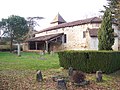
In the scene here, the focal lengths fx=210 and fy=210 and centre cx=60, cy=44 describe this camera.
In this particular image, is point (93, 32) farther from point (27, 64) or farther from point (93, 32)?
point (27, 64)

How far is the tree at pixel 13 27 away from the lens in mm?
50844

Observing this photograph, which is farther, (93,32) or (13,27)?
(13,27)

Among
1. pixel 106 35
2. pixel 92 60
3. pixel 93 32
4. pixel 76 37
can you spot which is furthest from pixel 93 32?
pixel 92 60

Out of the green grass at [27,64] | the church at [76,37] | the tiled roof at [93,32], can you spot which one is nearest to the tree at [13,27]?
the church at [76,37]

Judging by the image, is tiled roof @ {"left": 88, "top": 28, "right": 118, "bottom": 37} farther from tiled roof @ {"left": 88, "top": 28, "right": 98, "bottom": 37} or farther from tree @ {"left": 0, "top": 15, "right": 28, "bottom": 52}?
tree @ {"left": 0, "top": 15, "right": 28, "bottom": 52}

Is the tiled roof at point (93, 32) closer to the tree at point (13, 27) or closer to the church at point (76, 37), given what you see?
the church at point (76, 37)

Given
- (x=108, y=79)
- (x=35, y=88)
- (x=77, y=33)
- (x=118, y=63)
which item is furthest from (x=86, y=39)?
(x=35, y=88)

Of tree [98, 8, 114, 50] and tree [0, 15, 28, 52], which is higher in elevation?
tree [0, 15, 28, 52]

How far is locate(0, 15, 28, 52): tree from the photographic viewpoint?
50844mm

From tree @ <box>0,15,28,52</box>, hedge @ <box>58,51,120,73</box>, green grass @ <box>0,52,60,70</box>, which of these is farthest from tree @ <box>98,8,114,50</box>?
tree @ <box>0,15,28,52</box>

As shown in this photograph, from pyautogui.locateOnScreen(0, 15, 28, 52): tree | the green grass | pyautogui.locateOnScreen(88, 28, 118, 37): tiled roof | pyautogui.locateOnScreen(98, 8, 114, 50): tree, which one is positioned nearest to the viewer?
the green grass

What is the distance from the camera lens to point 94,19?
41656 millimetres

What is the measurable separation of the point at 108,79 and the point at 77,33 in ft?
103

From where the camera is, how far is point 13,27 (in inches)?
2000
